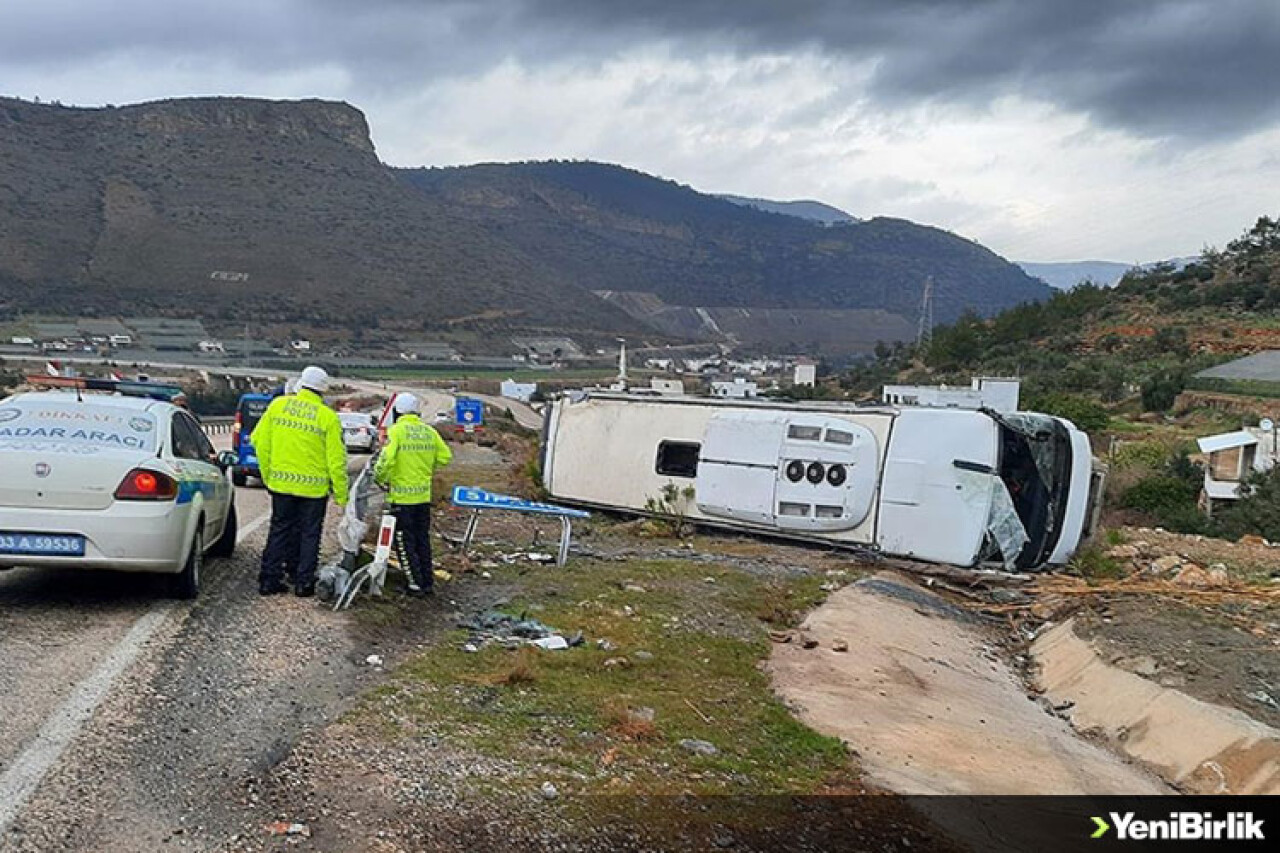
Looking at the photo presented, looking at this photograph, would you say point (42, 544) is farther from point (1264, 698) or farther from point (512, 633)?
point (1264, 698)

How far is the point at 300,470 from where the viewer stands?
331 inches

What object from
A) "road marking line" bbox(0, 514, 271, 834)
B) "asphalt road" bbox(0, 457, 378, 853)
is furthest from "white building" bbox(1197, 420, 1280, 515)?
"road marking line" bbox(0, 514, 271, 834)

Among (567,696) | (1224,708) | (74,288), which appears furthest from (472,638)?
(74,288)

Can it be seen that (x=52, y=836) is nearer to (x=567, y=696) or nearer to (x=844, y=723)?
(x=567, y=696)

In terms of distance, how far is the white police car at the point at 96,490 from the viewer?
7.37m

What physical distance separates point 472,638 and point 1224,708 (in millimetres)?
5890

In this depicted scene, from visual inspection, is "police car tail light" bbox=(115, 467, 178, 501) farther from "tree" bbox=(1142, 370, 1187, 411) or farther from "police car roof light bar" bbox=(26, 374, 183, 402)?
"tree" bbox=(1142, 370, 1187, 411)

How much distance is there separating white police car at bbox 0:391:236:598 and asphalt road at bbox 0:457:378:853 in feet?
1.46

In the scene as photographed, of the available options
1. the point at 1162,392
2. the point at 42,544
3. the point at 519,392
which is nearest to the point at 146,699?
the point at 42,544

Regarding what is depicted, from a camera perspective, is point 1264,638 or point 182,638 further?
point 1264,638

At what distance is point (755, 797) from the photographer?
5.55 meters

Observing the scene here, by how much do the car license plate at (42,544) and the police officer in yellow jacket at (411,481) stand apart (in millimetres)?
2436

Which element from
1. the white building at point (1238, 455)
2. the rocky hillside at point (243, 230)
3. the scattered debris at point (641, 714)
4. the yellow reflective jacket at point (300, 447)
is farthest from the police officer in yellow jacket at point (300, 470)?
the rocky hillside at point (243, 230)

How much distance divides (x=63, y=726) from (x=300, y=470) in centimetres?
327
